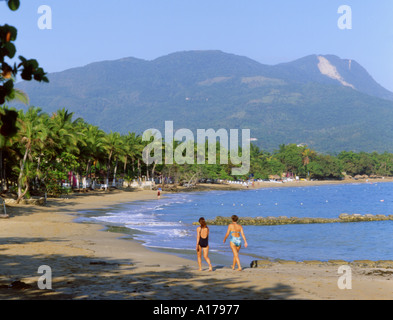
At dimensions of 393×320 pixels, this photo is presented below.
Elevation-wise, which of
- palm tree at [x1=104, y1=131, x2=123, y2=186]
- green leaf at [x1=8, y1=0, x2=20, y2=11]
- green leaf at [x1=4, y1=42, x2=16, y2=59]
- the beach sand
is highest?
palm tree at [x1=104, y1=131, x2=123, y2=186]

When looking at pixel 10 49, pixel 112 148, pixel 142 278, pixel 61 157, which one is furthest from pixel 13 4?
pixel 112 148

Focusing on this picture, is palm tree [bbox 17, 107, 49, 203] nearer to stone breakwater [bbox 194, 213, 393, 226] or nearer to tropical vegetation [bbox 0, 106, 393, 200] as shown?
tropical vegetation [bbox 0, 106, 393, 200]

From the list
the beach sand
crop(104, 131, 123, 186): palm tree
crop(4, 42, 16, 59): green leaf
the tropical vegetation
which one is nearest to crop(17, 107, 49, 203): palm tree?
the tropical vegetation

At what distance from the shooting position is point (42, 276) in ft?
42.5

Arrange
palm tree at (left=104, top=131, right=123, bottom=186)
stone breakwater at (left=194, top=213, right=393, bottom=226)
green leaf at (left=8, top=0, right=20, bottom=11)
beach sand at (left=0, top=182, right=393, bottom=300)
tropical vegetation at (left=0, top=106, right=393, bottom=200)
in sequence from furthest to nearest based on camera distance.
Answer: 1. palm tree at (left=104, top=131, right=123, bottom=186)
2. tropical vegetation at (left=0, top=106, right=393, bottom=200)
3. stone breakwater at (left=194, top=213, right=393, bottom=226)
4. beach sand at (left=0, top=182, right=393, bottom=300)
5. green leaf at (left=8, top=0, right=20, bottom=11)

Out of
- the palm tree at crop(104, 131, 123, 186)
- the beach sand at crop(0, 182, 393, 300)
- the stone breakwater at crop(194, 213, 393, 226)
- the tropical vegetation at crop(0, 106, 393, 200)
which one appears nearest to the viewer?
the beach sand at crop(0, 182, 393, 300)

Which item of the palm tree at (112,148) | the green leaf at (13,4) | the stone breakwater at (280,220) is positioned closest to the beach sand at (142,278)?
the green leaf at (13,4)

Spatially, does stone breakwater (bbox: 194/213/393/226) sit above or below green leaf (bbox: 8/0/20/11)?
below

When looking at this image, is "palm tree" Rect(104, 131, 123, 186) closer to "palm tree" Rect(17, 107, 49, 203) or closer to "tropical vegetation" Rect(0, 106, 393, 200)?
"tropical vegetation" Rect(0, 106, 393, 200)

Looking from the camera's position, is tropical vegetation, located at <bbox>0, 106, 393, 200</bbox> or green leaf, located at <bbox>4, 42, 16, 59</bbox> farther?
tropical vegetation, located at <bbox>0, 106, 393, 200</bbox>

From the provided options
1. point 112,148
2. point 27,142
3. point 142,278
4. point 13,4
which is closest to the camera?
point 13,4

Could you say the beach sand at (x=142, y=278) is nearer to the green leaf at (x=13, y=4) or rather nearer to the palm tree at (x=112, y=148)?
the green leaf at (x=13, y=4)

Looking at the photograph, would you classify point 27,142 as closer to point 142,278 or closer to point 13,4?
point 142,278

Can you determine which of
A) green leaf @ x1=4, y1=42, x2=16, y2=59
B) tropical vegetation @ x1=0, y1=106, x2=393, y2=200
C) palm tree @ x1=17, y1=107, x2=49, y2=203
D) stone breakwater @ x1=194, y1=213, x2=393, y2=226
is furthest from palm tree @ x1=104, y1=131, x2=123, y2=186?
green leaf @ x1=4, y1=42, x2=16, y2=59
